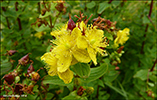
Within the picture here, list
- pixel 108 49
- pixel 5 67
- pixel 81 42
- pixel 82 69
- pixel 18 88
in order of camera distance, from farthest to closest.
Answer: pixel 108 49 → pixel 5 67 → pixel 18 88 → pixel 82 69 → pixel 81 42

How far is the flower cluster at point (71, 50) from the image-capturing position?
674 mm

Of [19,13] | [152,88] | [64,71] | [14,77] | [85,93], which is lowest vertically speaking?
[152,88]

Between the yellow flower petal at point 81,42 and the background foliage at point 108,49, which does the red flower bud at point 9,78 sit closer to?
the background foliage at point 108,49

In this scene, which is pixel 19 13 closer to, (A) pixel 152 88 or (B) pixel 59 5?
(B) pixel 59 5

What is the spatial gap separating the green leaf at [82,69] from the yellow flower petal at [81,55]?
0.29 feet

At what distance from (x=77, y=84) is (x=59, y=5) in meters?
0.64

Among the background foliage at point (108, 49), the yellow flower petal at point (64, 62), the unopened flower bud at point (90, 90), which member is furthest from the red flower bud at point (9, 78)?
the unopened flower bud at point (90, 90)

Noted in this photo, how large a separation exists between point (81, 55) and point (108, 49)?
35.3 inches

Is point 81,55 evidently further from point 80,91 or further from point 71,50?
point 80,91

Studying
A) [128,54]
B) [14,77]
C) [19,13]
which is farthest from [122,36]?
[19,13]

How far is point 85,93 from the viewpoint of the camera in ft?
3.00

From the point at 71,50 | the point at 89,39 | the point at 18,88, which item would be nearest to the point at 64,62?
the point at 71,50

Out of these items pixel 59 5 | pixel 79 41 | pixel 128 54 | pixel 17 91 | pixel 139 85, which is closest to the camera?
pixel 79 41

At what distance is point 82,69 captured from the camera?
0.76 meters
